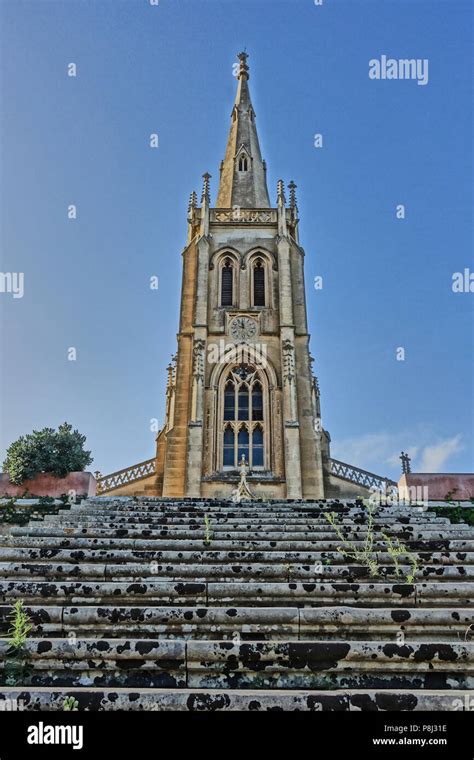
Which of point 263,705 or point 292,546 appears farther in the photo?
point 292,546

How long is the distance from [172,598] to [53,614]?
1.17 meters

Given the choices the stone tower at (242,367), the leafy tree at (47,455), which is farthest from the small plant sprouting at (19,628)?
the stone tower at (242,367)

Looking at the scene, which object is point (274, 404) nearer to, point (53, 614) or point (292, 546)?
point (292, 546)

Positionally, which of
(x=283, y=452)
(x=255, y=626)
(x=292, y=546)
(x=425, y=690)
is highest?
(x=283, y=452)

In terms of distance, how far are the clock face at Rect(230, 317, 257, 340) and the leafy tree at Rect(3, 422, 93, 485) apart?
9.19m

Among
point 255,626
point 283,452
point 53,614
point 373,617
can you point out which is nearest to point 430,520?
point 373,617

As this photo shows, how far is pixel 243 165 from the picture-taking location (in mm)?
34094

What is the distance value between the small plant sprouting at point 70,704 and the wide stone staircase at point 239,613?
0.13 feet

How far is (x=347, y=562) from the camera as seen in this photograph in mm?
6789

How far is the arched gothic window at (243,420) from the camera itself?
22.8 meters

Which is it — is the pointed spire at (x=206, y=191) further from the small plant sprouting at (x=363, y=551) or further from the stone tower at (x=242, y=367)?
the small plant sprouting at (x=363, y=551)

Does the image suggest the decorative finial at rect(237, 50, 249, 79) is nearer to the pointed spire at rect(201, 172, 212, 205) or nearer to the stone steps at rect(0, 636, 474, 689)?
the pointed spire at rect(201, 172, 212, 205)

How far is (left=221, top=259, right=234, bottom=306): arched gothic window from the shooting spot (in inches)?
1052

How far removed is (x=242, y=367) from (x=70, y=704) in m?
21.3
